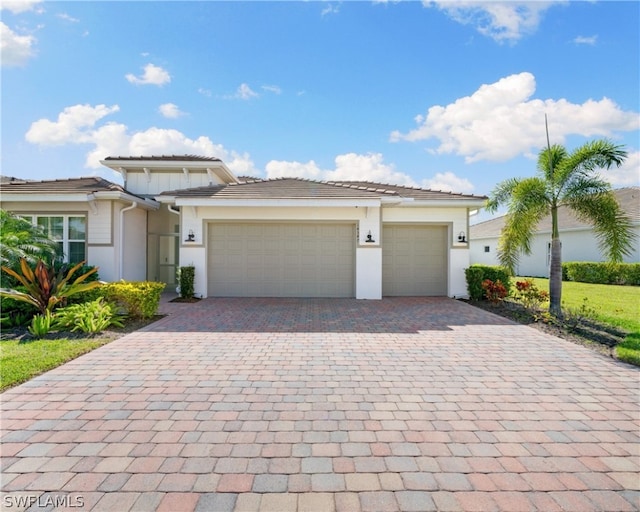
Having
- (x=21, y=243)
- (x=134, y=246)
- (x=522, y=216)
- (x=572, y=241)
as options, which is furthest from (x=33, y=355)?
(x=572, y=241)

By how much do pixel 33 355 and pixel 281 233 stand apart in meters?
7.66

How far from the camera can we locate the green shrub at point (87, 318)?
6.77 m

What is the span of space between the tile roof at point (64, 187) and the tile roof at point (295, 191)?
2312 millimetres

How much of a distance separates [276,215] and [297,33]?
6.18 meters

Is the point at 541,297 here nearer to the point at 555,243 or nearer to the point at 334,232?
the point at 555,243

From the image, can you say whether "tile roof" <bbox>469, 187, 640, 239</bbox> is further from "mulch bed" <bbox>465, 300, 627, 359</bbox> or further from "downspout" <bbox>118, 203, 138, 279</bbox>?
"downspout" <bbox>118, 203, 138, 279</bbox>

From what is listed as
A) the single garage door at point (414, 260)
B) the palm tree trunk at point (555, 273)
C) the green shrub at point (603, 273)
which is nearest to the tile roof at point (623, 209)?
the green shrub at point (603, 273)

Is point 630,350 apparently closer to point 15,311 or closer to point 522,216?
point 522,216

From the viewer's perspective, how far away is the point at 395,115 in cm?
1433

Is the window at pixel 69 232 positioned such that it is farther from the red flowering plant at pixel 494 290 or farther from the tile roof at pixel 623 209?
the tile roof at pixel 623 209

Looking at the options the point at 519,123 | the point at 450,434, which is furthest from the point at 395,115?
the point at 450,434

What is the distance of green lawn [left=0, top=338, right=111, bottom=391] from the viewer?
4.45 metres

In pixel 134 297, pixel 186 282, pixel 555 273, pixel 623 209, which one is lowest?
pixel 134 297

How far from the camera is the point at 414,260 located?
1234 centimetres
